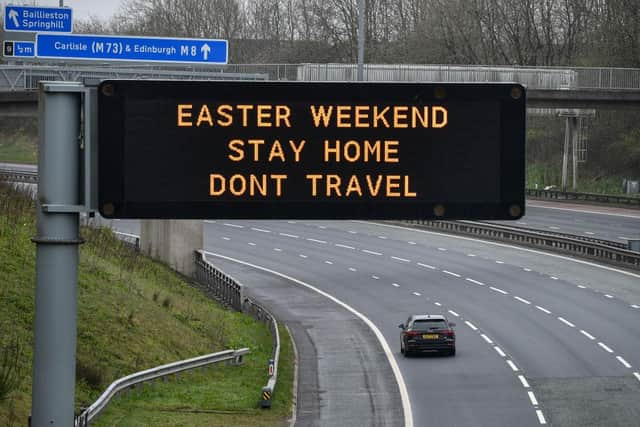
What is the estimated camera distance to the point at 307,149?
984 centimetres

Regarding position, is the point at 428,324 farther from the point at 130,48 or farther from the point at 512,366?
the point at 130,48

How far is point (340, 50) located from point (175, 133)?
10944cm

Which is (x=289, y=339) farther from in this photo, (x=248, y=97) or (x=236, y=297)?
(x=248, y=97)

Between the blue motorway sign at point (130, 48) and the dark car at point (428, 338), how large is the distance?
36.2ft

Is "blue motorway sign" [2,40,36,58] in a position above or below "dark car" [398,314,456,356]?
above

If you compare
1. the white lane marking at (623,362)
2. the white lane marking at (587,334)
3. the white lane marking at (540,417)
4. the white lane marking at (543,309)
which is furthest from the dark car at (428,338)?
the white lane marking at (543,309)

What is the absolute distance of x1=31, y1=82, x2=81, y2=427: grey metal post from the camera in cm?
948

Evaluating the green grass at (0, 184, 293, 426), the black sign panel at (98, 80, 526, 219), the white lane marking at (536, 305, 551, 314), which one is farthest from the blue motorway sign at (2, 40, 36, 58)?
the white lane marking at (536, 305, 551, 314)

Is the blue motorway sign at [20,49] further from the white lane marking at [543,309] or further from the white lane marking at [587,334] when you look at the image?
the white lane marking at [543,309]

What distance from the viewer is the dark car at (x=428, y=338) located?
37.8 m

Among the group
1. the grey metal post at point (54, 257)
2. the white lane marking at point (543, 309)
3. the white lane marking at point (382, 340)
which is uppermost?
the grey metal post at point (54, 257)

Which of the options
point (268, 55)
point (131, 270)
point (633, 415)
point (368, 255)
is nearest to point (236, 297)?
point (131, 270)

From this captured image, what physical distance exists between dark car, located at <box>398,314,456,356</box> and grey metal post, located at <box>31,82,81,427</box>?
2878 cm

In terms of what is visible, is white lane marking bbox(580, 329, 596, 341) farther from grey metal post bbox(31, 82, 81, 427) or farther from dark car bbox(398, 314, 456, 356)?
grey metal post bbox(31, 82, 81, 427)
